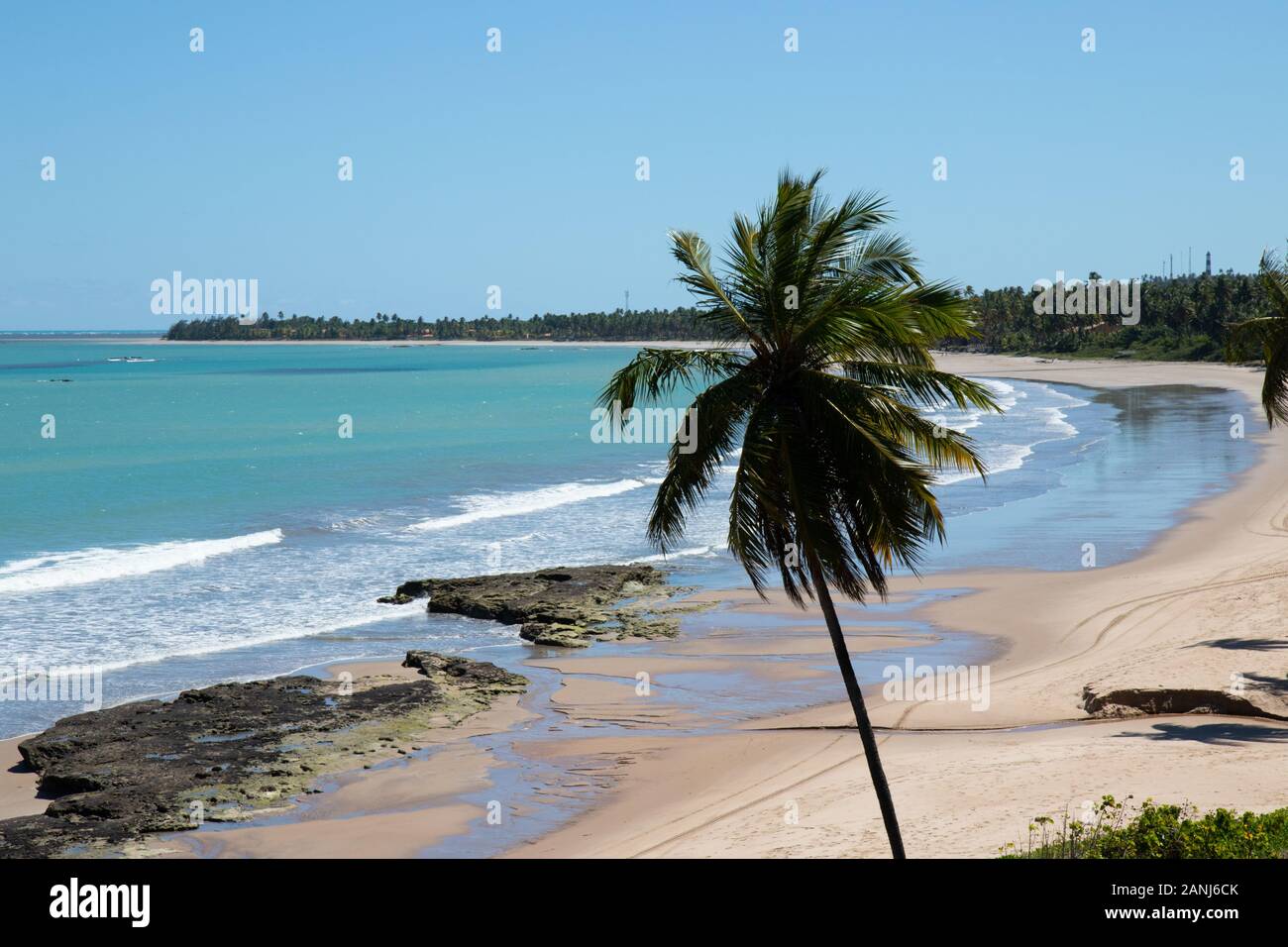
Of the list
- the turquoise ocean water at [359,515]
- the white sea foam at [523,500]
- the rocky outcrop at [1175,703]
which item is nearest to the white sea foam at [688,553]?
the turquoise ocean water at [359,515]

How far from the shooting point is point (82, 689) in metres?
20.8

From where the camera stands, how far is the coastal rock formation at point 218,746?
49.1 ft

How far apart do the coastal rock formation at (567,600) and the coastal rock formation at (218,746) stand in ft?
11.0

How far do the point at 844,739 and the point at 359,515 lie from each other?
26.7 m

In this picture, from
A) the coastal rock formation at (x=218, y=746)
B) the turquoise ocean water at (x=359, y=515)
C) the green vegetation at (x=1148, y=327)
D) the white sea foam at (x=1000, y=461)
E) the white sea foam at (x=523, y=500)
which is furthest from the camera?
the green vegetation at (x=1148, y=327)

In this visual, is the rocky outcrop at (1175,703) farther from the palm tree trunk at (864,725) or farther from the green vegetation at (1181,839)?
the palm tree trunk at (864,725)

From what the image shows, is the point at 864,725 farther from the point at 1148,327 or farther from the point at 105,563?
the point at 1148,327

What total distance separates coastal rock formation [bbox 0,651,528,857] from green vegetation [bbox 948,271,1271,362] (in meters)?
99.9

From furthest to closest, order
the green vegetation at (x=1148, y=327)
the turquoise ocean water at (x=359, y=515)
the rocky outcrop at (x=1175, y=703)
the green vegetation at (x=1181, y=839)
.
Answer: the green vegetation at (x=1148, y=327) < the turquoise ocean water at (x=359, y=515) < the rocky outcrop at (x=1175, y=703) < the green vegetation at (x=1181, y=839)

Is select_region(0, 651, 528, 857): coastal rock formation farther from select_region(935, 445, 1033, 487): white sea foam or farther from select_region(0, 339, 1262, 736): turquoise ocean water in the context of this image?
select_region(935, 445, 1033, 487): white sea foam

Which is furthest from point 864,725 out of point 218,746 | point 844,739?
point 218,746
